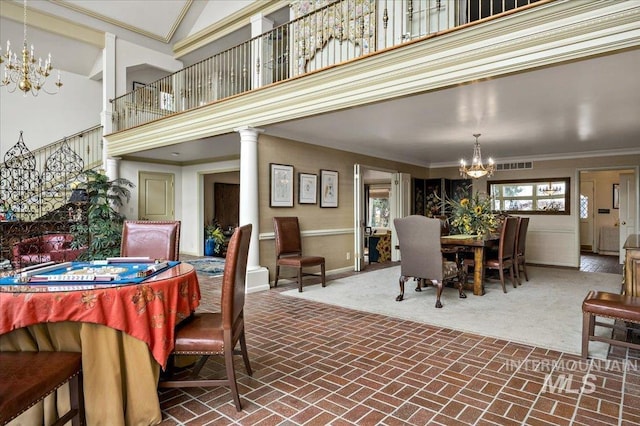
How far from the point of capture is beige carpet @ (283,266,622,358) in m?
3.32

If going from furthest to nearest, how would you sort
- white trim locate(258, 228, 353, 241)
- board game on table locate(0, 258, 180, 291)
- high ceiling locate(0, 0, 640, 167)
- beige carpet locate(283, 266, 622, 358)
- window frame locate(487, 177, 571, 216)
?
window frame locate(487, 177, 571, 216) < white trim locate(258, 228, 353, 241) < high ceiling locate(0, 0, 640, 167) < beige carpet locate(283, 266, 622, 358) < board game on table locate(0, 258, 180, 291)

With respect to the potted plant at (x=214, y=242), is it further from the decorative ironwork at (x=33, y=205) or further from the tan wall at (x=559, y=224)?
the tan wall at (x=559, y=224)

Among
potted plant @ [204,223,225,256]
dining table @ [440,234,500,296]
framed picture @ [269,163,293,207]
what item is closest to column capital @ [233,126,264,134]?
framed picture @ [269,163,293,207]

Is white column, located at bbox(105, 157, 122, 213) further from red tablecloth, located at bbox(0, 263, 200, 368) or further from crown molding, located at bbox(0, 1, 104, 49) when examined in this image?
red tablecloth, located at bbox(0, 263, 200, 368)

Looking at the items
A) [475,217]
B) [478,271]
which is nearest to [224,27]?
[475,217]

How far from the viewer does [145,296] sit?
1834mm

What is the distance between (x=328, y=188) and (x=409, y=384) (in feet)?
14.6

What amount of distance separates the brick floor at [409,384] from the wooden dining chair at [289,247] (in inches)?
71.0

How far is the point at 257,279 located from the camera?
5.15m

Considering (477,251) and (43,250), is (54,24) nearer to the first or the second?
(43,250)

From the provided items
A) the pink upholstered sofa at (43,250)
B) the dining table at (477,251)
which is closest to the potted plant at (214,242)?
the pink upholstered sofa at (43,250)

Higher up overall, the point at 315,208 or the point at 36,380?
the point at 315,208

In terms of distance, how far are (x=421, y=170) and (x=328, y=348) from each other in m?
7.17

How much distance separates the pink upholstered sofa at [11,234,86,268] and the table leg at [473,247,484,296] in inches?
235
